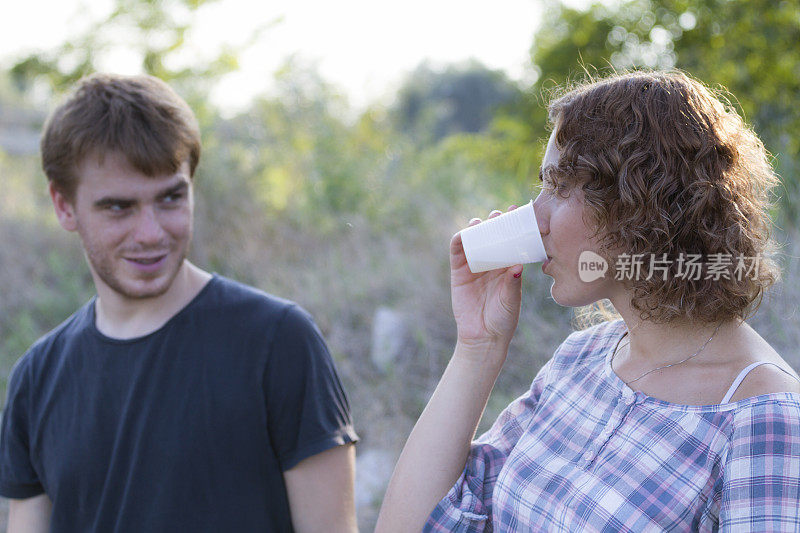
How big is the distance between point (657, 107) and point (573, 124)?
18 centimetres

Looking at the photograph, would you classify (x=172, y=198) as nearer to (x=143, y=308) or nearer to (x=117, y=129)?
(x=117, y=129)

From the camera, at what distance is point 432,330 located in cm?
548

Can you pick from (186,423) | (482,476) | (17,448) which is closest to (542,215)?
(482,476)

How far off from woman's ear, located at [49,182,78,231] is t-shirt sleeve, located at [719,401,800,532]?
2.25 metres

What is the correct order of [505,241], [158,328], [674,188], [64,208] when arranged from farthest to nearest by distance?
1. [64,208]
2. [158,328]
3. [505,241]
4. [674,188]

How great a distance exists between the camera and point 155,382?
232 centimetres

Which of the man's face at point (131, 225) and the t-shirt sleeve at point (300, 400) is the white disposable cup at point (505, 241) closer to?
the t-shirt sleeve at point (300, 400)

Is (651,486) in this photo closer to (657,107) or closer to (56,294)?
(657,107)

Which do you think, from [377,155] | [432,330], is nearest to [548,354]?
[432,330]

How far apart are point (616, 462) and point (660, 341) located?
30cm

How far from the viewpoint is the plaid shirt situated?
4.33 feet

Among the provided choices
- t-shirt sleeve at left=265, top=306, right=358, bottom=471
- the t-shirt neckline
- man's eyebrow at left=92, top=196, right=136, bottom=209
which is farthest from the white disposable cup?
man's eyebrow at left=92, top=196, right=136, bottom=209

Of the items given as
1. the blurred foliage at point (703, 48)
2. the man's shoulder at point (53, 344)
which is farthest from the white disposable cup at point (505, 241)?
the blurred foliage at point (703, 48)

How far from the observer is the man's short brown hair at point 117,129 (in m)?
2.47
